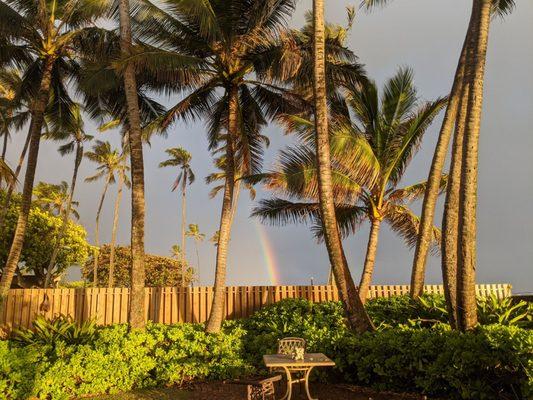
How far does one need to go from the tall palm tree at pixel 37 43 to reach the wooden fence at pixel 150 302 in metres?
1.23

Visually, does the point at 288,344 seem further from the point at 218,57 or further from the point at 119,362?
the point at 218,57

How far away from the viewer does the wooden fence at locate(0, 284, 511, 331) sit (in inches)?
507

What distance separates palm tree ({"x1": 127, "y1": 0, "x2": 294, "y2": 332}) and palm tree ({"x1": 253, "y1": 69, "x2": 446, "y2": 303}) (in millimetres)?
1764

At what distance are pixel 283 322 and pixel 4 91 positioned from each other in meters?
20.2

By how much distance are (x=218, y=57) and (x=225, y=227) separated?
15.5ft

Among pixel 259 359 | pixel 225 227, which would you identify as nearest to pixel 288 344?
pixel 259 359

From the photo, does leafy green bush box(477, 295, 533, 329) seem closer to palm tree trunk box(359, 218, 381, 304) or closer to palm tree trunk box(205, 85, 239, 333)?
palm tree trunk box(359, 218, 381, 304)

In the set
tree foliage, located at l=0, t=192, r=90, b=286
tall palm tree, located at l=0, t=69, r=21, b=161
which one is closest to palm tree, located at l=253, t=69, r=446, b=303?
tall palm tree, located at l=0, t=69, r=21, b=161

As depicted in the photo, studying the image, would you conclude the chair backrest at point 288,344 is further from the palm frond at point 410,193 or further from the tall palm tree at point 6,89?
the tall palm tree at point 6,89

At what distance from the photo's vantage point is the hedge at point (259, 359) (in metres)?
6.21

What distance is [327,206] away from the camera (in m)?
9.28

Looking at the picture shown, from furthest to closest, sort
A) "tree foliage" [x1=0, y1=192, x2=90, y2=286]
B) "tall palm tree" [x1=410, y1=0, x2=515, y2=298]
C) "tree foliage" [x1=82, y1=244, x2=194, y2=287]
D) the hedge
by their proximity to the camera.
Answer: "tree foliage" [x1=82, y1=244, x2=194, y2=287]
"tree foliage" [x1=0, y1=192, x2=90, y2=286]
"tall palm tree" [x1=410, y1=0, x2=515, y2=298]
the hedge

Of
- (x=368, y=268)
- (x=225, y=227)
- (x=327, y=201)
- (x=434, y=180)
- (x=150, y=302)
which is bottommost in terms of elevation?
(x=150, y=302)

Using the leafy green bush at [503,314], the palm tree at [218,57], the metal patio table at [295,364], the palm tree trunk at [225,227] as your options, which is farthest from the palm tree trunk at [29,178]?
the leafy green bush at [503,314]
